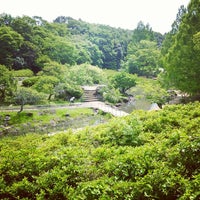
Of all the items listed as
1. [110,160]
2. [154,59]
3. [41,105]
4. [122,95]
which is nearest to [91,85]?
[122,95]

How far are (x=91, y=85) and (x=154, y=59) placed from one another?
13.5 metres

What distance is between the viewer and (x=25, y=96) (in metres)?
17.8

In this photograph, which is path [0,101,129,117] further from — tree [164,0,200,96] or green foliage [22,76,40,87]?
tree [164,0,200,96]

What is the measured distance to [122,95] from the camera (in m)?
28.9

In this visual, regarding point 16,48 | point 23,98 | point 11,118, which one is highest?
point 16,48

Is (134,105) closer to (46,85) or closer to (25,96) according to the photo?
(46,85)

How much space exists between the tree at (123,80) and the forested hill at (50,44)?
794 centimetres

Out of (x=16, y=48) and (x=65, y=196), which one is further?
(x=16, y=48)

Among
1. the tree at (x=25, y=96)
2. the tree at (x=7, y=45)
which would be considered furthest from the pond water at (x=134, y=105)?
the tree at (x=7, y=45)

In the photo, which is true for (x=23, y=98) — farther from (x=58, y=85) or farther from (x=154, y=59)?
(x=154, y=59)

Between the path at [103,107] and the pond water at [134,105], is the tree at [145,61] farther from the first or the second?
the path at [103,107]

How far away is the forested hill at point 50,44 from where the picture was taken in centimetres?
2623

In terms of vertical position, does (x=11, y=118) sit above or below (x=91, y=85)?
below

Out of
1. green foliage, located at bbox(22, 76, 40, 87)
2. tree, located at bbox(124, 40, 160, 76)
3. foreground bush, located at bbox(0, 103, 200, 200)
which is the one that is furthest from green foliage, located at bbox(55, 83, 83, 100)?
foreground bush, located at bbox(0, 103, 200, 200)
